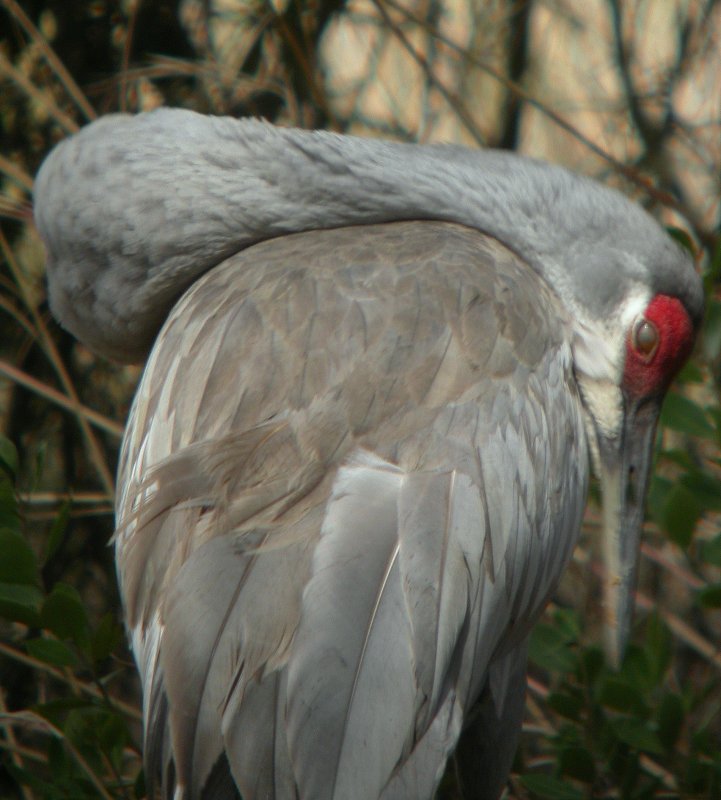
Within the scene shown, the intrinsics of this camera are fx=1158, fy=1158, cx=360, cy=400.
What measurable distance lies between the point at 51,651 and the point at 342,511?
77cm

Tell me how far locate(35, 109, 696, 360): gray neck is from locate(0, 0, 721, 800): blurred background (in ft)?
1.16

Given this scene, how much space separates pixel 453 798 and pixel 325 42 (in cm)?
282

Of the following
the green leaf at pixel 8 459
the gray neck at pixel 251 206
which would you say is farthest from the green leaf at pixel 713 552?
the green leaf at pixel 8 459

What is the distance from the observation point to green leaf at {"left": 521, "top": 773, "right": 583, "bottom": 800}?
2.53 meters

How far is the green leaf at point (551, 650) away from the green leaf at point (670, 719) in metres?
0.26

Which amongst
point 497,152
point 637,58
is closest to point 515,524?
point 497,152

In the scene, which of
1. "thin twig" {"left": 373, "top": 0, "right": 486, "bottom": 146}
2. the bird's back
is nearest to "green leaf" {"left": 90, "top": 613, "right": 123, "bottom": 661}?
the bird's back

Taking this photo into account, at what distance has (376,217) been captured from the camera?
9.06ft

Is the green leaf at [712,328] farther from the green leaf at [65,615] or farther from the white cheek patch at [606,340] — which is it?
the green leaf at [65,615]

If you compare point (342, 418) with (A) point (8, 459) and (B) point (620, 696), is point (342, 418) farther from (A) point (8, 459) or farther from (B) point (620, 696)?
(B) point (620, 696)

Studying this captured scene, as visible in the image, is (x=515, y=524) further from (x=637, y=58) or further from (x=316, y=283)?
(x=637, y=58)

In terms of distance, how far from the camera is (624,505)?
2691 mm

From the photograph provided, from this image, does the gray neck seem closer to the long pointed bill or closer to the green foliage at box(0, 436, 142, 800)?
the long pointed bill

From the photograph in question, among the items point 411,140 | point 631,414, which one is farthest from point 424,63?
point 631,414
